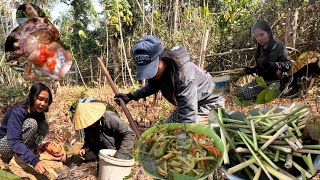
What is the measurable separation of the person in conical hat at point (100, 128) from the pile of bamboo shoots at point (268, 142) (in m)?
1.16

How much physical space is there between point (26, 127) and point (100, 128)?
2.12 feet

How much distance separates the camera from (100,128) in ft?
9.29

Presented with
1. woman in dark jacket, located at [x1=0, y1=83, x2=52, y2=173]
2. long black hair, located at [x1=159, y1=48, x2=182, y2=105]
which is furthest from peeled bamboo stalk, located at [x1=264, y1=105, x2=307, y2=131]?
woman in dark jacket, located at [x1=0, y1=83, x2=52, y2=173]

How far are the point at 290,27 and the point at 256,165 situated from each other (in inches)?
206

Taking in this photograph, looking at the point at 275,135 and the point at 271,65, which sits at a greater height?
the point at 275,135

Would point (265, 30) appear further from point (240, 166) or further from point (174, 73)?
point (240, 166)

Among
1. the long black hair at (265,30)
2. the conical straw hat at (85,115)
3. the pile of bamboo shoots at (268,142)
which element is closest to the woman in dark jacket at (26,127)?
the conical straw hat at (85,115)

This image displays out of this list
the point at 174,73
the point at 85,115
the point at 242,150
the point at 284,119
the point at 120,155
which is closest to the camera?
the point at 242,150

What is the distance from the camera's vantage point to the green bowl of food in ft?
4.47

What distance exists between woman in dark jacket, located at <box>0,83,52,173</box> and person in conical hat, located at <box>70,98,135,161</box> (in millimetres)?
291

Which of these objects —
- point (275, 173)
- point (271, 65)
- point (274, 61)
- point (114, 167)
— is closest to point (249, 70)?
point (271, 65)

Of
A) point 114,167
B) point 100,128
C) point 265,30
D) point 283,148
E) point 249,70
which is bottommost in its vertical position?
point 114,167

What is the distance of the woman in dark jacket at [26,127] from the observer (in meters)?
2.57

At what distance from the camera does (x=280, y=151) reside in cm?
146
